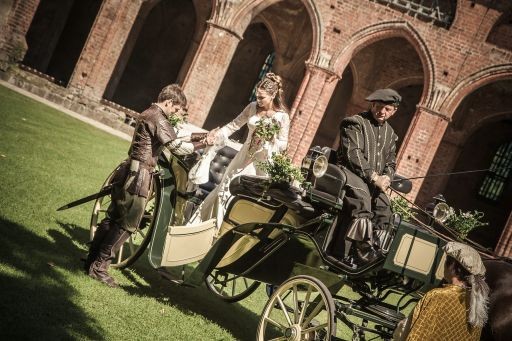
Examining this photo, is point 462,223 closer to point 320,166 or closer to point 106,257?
point 320,166

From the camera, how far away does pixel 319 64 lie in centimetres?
1508

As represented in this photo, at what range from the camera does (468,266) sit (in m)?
2.44

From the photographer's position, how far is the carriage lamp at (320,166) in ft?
11.1

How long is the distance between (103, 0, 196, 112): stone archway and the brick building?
0.16ft

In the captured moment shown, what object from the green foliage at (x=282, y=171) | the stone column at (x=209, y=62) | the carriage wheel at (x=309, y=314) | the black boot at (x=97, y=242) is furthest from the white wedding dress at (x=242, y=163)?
the stone column at (x=209, y=62)

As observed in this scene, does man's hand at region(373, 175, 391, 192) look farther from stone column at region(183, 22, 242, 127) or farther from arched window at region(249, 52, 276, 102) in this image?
arched window at region(249, 52, 276, 102)

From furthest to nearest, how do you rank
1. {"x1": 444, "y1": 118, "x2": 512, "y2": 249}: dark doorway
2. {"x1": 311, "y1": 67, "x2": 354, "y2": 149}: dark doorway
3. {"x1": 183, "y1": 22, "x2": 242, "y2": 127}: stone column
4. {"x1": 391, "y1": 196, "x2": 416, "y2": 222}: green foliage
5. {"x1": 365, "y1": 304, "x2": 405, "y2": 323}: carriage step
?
1. {"x1": 311, "y1": 67, "x2": 354, "y2": 149}: dark doorway
2. {"x1": 444, "y1": 118, "x2": 512, "y2": 249}: dark doorway
3. {"x1": 183, "y1": 22, "x2": 242, "y2": 127}: stone column
4. {"x1": 391, "y1": 196, "x2": 416, "y2": 222}: green foliage
5. {"x1": 365, "y1": 304, "x2": 405, "y2": 323}: carriage step

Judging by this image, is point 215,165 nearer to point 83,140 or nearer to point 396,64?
point 83,140

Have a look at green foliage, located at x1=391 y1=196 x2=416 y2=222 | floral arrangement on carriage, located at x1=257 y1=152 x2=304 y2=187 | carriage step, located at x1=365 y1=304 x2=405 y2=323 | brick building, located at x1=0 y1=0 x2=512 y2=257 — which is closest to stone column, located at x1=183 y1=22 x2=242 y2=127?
brick building, located at x1=0 y1=0 x2=512 y2=257

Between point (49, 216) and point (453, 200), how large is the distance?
18090 millimetres

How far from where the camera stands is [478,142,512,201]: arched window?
756 inches

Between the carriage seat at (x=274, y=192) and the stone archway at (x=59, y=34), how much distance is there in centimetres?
1747

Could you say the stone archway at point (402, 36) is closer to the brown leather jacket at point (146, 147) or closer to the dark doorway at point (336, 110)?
the dark doorway at point (336, 110)

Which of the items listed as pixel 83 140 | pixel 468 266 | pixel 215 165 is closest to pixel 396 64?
pixel 83 140
